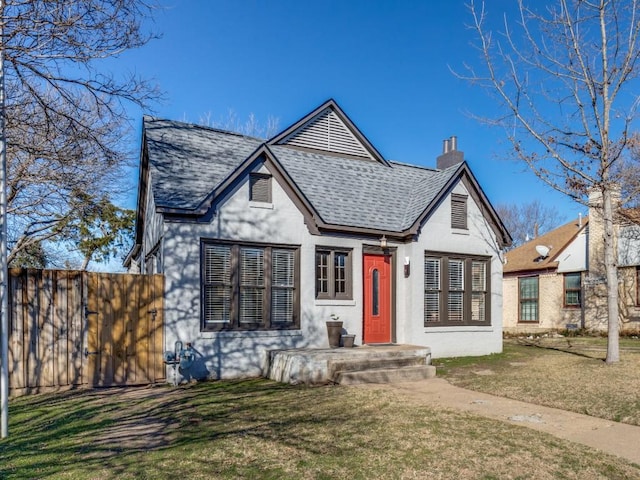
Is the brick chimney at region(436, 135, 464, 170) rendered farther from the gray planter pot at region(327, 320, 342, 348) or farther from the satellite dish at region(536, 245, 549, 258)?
the satellite dish at region(536, 245, 549, 258)

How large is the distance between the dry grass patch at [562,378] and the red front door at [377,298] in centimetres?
160

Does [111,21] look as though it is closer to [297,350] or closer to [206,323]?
[206,323]

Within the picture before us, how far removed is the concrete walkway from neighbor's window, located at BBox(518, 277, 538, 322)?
1649 cm

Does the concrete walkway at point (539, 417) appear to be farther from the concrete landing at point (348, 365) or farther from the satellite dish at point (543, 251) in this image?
the satellite dish at point (543, 251)

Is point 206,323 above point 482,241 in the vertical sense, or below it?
below

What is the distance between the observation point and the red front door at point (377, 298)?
12405mm

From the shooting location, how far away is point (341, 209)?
12.4m

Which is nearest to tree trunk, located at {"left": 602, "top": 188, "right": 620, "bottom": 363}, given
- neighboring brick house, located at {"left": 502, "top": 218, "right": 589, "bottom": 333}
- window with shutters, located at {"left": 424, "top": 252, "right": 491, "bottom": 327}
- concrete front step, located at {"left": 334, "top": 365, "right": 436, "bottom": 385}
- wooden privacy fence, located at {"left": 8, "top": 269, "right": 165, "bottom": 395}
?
window with shutters, located at {"left": 424, "top": 252, "right": 491, "bottom": 327}

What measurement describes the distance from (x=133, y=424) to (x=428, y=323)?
8.33m

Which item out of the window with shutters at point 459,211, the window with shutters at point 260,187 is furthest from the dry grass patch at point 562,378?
the window with shutters at point 260,187

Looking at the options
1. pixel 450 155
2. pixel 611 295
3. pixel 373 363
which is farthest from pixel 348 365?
pixel 450 155

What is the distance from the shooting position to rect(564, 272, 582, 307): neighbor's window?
21.6 metres

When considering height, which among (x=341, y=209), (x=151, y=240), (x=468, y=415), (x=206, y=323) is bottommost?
(x=468, y=415)

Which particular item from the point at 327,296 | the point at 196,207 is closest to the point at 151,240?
the point at 196,207
